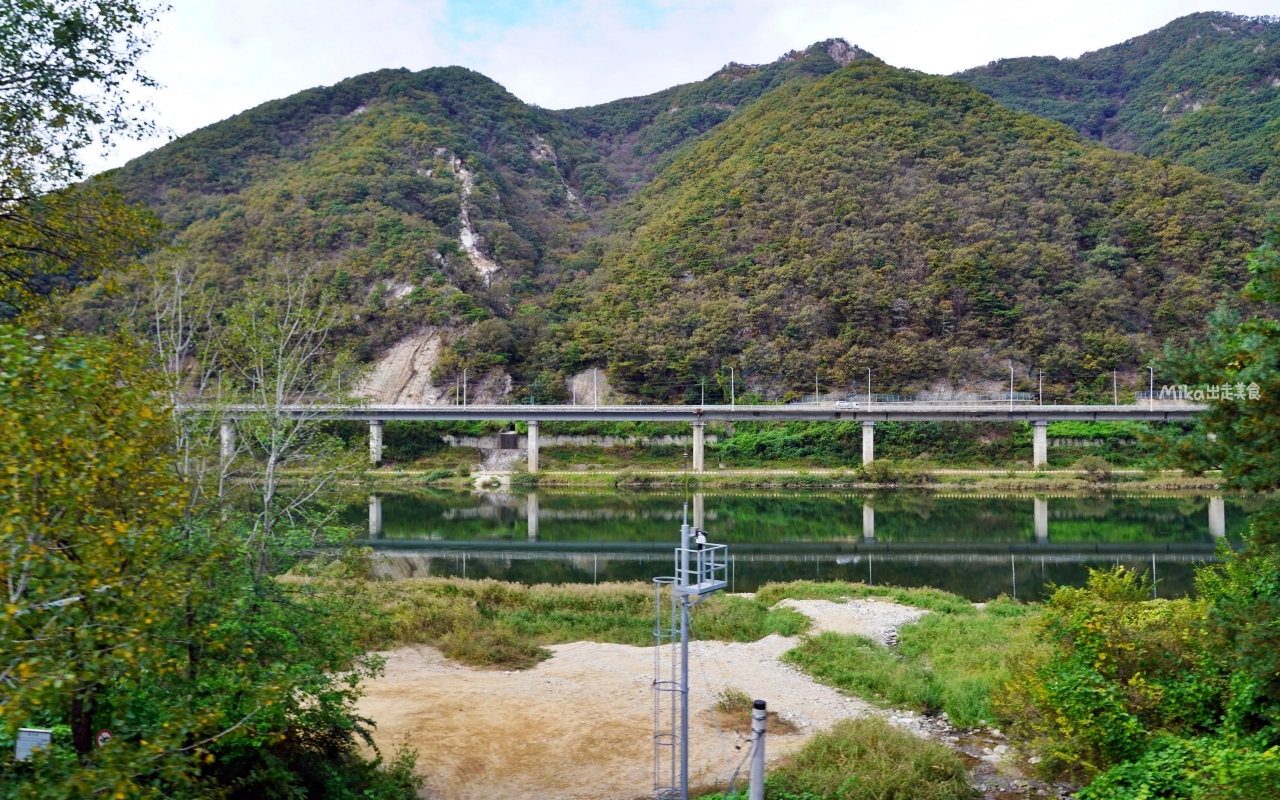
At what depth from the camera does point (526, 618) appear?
2119cm

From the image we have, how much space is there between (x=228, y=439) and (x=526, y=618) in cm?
Result: 1169

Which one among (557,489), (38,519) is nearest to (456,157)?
(557,489)

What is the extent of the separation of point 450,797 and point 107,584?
7.36 m

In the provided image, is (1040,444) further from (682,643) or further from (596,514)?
(682,643)

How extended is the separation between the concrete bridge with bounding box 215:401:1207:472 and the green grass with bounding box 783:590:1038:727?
39835 mm

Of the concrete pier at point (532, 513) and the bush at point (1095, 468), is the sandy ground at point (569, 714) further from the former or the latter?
the bush at point (1095, 468)

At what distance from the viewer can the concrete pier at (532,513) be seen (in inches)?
1687

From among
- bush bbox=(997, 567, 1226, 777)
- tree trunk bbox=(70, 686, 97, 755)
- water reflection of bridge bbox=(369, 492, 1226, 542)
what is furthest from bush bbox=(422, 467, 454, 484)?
tree trunk bbox=(70, 686, 97, 755)

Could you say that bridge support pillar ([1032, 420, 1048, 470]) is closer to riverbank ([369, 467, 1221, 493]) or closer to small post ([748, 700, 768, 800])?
riverbank ([369, 467, 1221, 493])

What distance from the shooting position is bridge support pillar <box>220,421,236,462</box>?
9.90 m

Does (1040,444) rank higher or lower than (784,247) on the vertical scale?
lower

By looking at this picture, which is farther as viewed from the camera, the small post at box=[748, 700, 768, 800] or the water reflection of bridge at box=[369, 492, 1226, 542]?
the water reflection of bridge at box=[369, 492, 1226, 542]

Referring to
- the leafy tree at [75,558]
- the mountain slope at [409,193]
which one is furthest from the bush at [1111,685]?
the mountain slope at [409,193]

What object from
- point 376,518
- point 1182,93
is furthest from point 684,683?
point 1182,93
